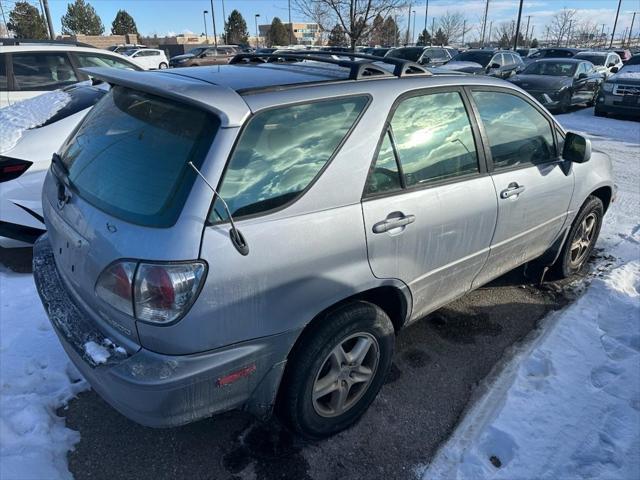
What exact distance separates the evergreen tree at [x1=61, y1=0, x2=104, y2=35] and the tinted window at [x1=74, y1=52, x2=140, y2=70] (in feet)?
191

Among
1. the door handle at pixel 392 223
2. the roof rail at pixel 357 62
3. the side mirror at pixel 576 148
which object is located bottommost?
the door handle at pixel 392 223

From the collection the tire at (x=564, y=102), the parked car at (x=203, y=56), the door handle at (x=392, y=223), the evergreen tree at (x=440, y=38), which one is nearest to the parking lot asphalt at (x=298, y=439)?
the door handle at (x=392, y=223)

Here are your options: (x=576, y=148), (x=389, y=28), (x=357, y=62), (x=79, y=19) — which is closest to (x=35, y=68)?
(x=357, y=62)

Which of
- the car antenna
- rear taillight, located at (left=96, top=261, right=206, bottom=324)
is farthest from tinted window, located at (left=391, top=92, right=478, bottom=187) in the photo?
rear taillight, located at (left=96, top=261, right=206, bottom=324)

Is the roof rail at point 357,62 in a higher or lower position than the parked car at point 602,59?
higher

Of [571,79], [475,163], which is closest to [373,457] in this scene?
[475,163]

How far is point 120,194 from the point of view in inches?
81.8

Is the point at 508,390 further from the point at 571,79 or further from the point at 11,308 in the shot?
the point at 571,79

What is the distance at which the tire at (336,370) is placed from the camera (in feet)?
7.42

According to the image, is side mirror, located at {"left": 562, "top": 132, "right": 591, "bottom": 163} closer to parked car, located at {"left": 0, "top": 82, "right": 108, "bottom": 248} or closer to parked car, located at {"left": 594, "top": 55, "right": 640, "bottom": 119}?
parked car, located at {"left": 0, "top": 82, "right": 108, "bottom": 248}

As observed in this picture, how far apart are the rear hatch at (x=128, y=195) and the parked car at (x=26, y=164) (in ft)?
5.58

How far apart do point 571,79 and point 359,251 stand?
14.2 m

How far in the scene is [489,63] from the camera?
1805cm

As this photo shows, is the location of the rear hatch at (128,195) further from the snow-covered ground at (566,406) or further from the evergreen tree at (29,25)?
the evergreen tree at (29,25)
